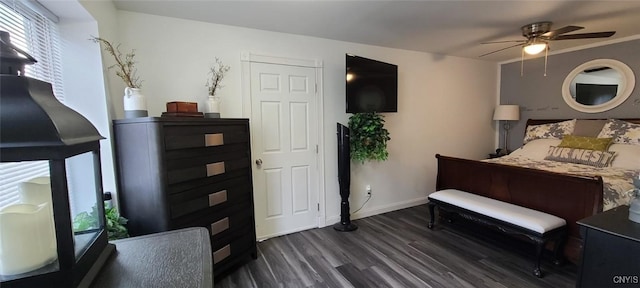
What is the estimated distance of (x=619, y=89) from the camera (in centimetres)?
353

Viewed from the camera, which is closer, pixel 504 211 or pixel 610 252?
pixel 610 252

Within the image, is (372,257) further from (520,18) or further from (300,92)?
(520,18)

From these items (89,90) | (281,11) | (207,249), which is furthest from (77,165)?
(281,11)

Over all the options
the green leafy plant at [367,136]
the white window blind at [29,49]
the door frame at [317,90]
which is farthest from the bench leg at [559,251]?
the white window blind at [29,49]

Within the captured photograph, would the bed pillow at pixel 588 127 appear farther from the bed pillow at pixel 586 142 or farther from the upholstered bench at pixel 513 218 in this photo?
the upholstered bench at pixel 513 218

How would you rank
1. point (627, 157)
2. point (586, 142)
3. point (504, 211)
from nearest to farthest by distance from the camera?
1. point (504, 211)
2. point (627, 157)
3. point (586, 142)

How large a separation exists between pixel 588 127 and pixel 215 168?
4.52m

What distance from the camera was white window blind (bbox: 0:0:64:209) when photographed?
124 centimetres

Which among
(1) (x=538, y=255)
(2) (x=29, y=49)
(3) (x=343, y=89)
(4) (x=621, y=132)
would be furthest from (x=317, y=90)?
(4) (x=621, y=132)

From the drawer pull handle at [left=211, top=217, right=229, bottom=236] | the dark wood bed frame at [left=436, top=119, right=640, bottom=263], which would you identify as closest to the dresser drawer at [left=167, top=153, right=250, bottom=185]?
the drawer pull handle at [left=211, top=217, right=229, bottom=236]

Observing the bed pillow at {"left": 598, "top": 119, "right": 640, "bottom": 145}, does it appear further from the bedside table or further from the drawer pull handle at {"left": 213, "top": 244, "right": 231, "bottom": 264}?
the drawer pull handle at {"left": 213, "top": 244, "right": 231, "bottom": 264}

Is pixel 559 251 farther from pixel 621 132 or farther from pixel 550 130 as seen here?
pixel 550 130

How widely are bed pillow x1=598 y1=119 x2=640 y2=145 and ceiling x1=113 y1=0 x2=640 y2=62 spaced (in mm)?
1059

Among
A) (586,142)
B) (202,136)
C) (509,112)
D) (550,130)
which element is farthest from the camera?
(509,112)
